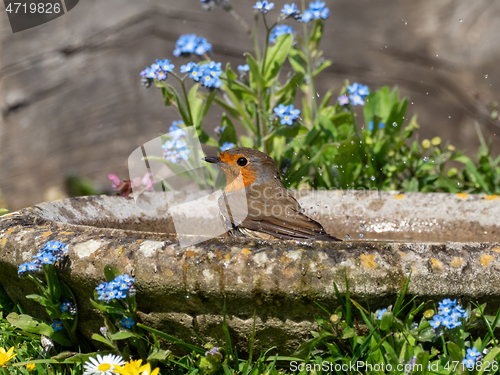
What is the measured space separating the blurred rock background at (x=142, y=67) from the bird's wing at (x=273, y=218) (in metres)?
2.57

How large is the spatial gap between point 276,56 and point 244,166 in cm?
101

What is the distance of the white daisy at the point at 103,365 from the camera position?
1.48m

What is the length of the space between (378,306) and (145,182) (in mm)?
2130

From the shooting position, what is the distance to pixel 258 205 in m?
2.22

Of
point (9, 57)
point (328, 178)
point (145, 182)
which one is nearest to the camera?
point (145, 182)

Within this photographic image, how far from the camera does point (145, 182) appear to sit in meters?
3.21

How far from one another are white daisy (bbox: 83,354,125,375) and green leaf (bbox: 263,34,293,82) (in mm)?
2069

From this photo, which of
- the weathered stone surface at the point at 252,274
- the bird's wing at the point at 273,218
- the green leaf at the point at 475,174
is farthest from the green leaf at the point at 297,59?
the weathered stone surface at the point at 252,274

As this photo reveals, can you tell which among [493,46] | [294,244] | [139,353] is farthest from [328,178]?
[493,46]

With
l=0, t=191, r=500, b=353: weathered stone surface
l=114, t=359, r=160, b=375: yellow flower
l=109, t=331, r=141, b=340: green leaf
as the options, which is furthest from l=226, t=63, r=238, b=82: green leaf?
l=114, t=359, r=160, b=375: yellow flower

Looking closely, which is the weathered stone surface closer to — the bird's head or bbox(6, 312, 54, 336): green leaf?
bbox(6, 312, 54, 336): green leaf

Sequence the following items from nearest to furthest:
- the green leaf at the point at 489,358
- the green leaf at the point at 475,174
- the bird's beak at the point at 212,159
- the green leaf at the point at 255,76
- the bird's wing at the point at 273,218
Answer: the green leaf at the point at 489,358, the bird's wing at the point at 273,218, the bird's beak at the point at 212,159, the green leaf at the point at 255,76, the green leaf at the point at 475,174

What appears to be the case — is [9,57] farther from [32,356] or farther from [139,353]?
[139,353]

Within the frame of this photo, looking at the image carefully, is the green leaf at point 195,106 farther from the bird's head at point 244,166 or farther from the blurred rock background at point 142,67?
the blurred rock background at point 142,67
